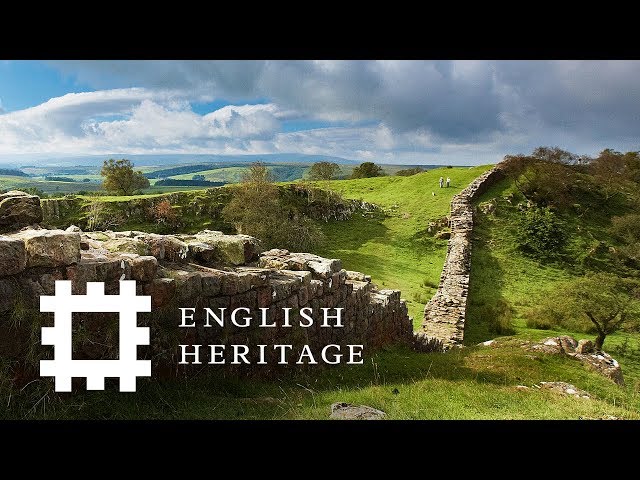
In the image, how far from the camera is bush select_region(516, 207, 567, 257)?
27.4 metres

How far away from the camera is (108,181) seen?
36.0 meters

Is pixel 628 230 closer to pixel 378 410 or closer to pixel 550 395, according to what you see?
pixel 550 395

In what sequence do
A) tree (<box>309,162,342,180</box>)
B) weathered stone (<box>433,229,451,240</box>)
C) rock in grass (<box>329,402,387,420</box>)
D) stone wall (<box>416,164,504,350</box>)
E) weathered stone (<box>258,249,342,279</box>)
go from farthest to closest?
tree (<box>309,162,342,180</box>) < weathered stone (<box>433,229,451,240</box>) < stone wall (<box>416,164,504,350</box>) < weathered stone (<box>258,249,342,279</box>) < rock in grass (<box>329,402,387,420</box>)

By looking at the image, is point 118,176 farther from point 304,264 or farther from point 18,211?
point 18,211

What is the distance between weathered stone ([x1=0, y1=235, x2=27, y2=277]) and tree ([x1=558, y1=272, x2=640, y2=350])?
1619cm

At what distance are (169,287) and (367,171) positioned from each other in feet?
170

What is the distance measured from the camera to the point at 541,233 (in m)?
28.4

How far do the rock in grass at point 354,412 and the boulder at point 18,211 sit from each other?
5.41 metres

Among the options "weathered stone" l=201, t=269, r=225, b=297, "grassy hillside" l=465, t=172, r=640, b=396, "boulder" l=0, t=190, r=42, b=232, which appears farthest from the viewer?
"grassy hillside" l=465, t=172, r=640, b=396

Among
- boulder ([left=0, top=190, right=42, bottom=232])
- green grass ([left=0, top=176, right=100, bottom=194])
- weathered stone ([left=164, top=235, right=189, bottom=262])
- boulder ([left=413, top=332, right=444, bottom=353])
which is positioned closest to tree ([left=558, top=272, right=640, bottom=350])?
boulder ([left=413, top=332, right=444, bottom=353])

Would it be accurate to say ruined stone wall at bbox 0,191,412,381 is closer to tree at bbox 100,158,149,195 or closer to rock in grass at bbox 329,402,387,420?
rock in grass at bbox 329,402,387,420

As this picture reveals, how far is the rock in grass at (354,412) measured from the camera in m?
5.51

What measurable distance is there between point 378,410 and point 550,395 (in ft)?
12.5
